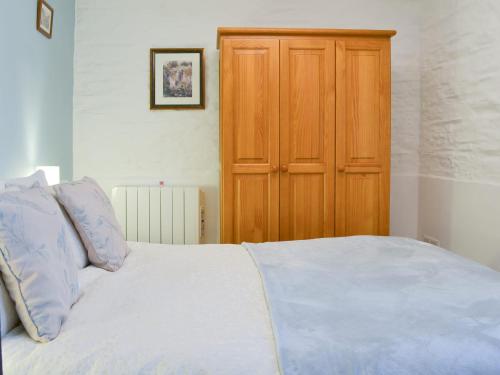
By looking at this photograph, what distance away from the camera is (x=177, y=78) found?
141 inches

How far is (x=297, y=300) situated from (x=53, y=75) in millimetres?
2499

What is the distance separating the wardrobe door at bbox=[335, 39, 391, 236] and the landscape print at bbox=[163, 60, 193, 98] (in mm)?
1161

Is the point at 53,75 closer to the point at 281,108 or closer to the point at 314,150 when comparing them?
the point at 281,108

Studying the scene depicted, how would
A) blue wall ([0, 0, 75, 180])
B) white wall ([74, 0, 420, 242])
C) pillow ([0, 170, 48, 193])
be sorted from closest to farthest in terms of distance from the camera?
1. pillow ([0, 170, 48, 193])
2. blue wall ([0, 0, 75, 180])
3. white wall ([74, 0, 420, 242])

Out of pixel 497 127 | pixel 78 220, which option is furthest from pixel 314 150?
pixel 78 220

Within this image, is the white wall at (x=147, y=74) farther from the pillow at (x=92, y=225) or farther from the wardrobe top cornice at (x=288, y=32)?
the pillow at (x=92, y=225)

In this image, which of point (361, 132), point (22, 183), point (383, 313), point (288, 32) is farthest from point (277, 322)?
point (288, 32)

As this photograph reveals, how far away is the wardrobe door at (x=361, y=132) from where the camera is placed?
124 inches

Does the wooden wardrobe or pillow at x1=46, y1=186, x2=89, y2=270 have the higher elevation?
the wooden wardrobe

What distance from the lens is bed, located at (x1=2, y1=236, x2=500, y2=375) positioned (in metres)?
1.07

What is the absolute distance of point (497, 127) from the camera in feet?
8.80

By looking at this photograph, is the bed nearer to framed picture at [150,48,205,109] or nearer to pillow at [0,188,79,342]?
pillow at [0,188,79,342]

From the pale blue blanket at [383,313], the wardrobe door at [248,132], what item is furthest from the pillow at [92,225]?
the wardrobe door at [248,132]

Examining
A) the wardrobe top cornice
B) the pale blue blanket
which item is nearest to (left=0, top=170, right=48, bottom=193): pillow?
the pale blue blanket
